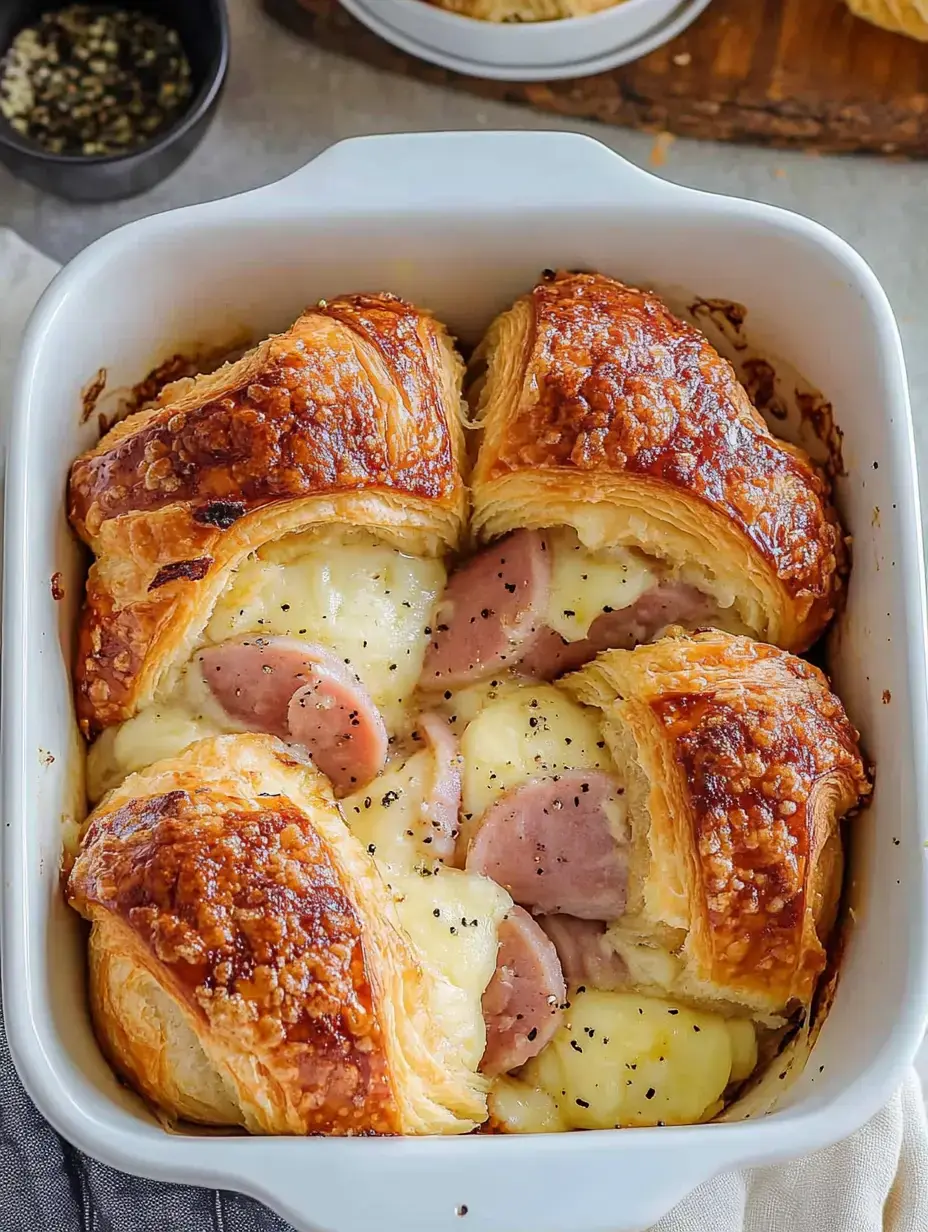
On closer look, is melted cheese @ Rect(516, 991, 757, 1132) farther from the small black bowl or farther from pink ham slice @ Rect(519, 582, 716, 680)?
the small black bowl

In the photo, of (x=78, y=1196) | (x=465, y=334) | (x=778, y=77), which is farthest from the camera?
(x=778, y=77)

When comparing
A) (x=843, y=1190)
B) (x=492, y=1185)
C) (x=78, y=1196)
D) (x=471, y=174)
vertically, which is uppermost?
(x=471, y=174)

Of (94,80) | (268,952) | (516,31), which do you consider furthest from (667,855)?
(94,80)

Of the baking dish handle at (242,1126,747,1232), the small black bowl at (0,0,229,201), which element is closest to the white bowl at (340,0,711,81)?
the small black bowl at (0,0,229,201)

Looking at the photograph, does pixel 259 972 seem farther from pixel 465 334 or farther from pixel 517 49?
pixel 517 49

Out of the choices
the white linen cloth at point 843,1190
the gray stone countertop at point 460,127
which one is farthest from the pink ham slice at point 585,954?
the gray stone countertop at point 460,127

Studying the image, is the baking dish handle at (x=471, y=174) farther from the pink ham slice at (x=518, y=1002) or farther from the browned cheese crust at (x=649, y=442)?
the pink ham slice at (x=518, y=1002)

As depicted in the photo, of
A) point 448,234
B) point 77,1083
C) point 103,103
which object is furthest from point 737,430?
point 103,103

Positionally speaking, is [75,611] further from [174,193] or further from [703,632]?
[174,193]
